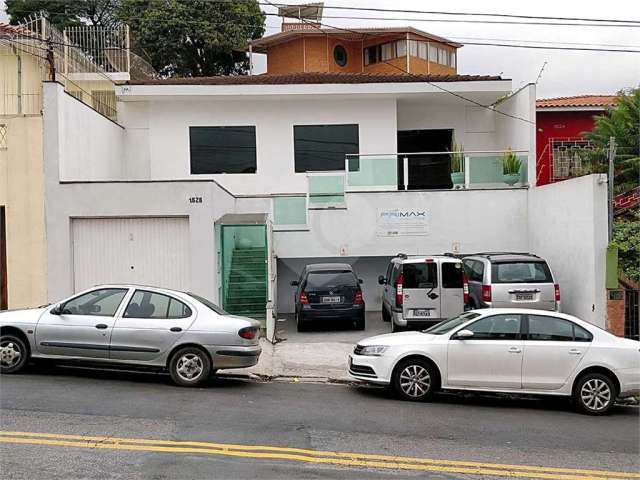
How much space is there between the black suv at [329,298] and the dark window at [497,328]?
6564mm

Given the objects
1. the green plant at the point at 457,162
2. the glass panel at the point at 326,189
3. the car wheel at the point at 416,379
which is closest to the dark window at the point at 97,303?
the car wheel at the point at 416,379

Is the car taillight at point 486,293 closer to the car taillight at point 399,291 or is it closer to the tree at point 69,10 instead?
the car taillight at point 399,291

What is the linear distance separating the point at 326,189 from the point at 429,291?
5407 millimetres

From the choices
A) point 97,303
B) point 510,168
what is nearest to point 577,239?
point 510,168

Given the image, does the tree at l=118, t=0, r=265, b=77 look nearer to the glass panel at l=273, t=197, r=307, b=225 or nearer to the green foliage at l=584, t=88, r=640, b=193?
the green foliage at l=584, t=88, r=640, b=193

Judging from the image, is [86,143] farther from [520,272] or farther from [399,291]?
[520,272]

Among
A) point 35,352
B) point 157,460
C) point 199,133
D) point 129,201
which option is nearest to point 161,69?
point 199,133

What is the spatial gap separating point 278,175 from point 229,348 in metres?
13.2

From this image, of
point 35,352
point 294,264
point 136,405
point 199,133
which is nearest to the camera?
point 136,405

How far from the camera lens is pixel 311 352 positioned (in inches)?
579

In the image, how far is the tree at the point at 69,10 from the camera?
147 ft

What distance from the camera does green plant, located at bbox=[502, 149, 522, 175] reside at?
2075 cm

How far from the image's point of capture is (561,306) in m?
17.8

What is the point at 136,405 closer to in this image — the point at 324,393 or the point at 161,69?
the point at 324,393
